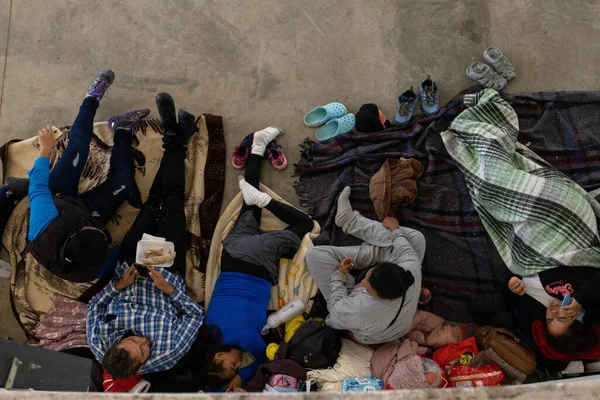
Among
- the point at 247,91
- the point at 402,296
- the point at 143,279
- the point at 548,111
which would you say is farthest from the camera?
the point at 247,91

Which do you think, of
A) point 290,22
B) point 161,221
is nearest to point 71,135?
point 161,221

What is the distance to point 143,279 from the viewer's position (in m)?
2.81

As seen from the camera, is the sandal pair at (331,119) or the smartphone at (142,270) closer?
the smartphone at (142,270)

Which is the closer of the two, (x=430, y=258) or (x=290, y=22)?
(x=430, y=258)

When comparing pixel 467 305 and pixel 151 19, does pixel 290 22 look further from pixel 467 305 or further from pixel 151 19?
pixel 467 305

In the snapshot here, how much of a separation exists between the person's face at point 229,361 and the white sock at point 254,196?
0.91 meters

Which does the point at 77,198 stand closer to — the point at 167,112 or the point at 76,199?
the point at 76,199

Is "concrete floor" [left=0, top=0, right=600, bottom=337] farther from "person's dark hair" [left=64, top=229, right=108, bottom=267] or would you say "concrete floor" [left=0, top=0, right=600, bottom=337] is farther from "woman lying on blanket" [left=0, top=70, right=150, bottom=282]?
"person's dark hair" [left=64, top=229, right=108, bottom=267]

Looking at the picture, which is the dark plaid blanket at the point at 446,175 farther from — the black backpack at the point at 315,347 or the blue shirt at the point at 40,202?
the blue shirt at the point at 40,202

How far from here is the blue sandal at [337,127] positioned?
3.12 meters

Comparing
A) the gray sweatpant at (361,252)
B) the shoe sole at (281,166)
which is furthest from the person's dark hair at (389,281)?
the shoe sole at (281,166)

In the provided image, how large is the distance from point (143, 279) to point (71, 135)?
1019 mm

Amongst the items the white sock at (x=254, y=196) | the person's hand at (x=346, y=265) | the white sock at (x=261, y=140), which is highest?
the white sock at (x=261, y=140)

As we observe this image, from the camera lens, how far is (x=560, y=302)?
2541mm
